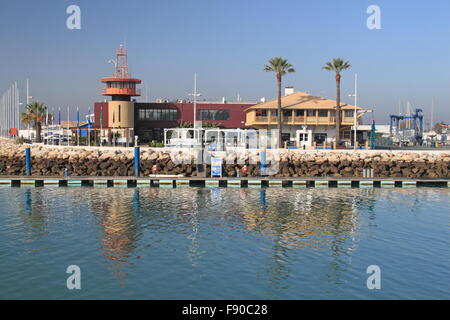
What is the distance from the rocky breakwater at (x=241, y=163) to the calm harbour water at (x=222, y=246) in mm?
11940

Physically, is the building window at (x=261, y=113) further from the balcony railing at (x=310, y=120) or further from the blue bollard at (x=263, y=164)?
the blue bollard at (x=263, y=164)

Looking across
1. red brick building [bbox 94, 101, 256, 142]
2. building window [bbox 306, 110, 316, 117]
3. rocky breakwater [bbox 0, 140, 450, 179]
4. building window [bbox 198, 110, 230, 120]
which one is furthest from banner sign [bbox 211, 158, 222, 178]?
building window [bbox 198, 110, 230, 120]

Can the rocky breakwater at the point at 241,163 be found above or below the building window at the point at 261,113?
below

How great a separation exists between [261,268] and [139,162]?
30.9 m

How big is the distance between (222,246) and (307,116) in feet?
172

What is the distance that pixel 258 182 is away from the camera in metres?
45.1

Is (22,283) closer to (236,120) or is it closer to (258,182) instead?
(258,182)

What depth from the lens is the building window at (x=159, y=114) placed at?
85.6 meters

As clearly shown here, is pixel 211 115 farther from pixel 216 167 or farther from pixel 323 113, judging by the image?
pixel 216 167

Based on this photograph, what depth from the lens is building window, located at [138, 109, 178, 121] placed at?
281 ft

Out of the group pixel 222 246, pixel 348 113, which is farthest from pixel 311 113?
pixel 222 246

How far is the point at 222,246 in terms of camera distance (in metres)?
23.4

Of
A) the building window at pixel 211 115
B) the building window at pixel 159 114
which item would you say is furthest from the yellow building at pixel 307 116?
the building window at pixel 159 114

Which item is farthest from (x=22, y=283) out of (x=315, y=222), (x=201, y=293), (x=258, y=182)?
(x=258, y=182)
